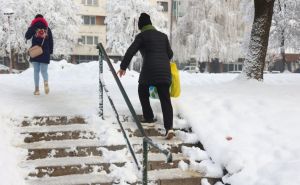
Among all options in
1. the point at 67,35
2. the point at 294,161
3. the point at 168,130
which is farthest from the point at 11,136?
the point at 67,35

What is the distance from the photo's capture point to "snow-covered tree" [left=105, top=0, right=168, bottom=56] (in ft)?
114

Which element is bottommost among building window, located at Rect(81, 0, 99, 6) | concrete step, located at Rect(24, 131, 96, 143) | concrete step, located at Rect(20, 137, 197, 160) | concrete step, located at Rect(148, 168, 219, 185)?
concrete step, located at Rect(148, 168, 219, 185)

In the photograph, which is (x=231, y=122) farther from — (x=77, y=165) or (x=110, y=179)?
(x=77, y=165)

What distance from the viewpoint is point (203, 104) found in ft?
23.9

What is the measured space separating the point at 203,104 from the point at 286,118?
4.87 feet

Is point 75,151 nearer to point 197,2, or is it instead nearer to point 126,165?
point 126,165

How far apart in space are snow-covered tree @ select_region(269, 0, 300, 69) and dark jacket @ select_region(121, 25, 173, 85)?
21.6m

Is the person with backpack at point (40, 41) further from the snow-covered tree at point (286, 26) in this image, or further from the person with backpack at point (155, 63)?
the snow-covered tree at point (286, 26)

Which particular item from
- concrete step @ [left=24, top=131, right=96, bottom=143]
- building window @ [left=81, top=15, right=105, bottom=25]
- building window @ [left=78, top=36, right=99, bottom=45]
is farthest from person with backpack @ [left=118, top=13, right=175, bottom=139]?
building window @ [left=81, top=15, right=105, bottom=25]

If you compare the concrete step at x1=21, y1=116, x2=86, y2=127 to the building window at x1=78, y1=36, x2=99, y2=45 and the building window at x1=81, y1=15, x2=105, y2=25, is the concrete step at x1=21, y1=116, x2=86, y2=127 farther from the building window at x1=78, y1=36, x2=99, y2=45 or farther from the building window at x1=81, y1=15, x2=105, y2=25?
the building window at x1=81, y1=15, x2=105, y2=25

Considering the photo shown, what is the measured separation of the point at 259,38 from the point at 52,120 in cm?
608

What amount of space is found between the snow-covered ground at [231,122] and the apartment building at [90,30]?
40.9 meters

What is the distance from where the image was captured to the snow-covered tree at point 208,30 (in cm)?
3294

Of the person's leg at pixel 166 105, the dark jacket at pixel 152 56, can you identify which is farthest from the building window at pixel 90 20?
the person's leg at pixel 166 105
